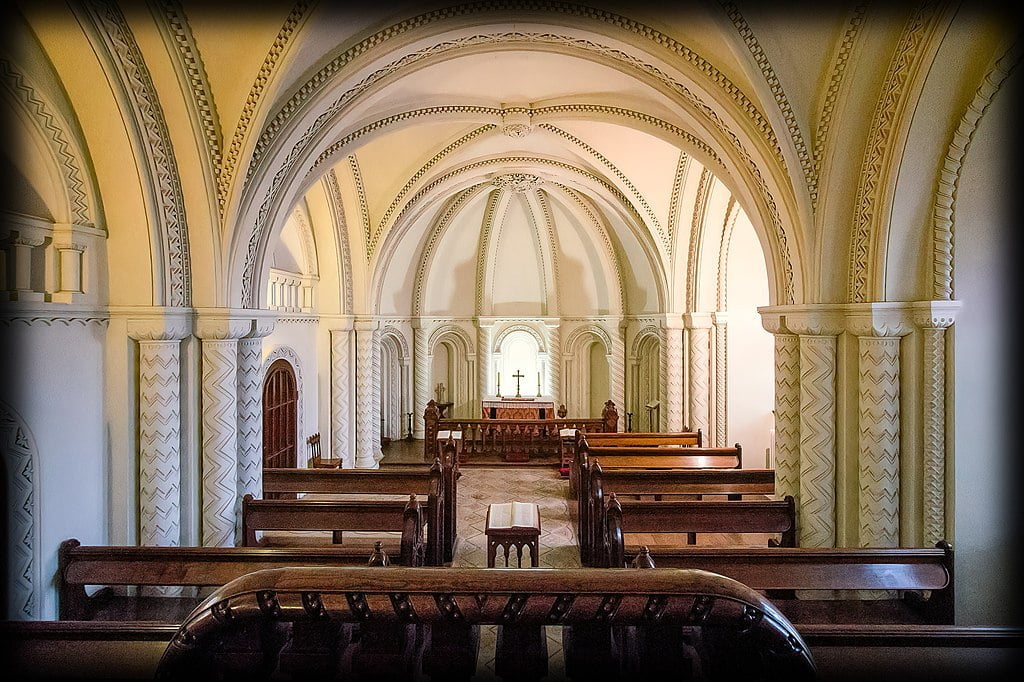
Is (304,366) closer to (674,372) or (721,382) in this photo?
(674,372)

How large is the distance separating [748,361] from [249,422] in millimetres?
9454

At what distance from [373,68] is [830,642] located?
605 cm

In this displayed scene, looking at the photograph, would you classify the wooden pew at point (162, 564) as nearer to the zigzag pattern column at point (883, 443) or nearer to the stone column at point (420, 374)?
the zigzag pattern column at point (883, 443)

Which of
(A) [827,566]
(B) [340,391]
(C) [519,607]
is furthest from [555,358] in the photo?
(C) [519,607]

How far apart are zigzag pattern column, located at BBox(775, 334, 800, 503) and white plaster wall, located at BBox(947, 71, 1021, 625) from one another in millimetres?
1499

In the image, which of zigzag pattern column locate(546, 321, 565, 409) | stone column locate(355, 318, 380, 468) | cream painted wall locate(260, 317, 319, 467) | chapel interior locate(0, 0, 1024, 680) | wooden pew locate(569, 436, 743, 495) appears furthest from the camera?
zigzag pattern column locate(546, 321, 565, 409)

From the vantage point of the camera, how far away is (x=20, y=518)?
4.71 meters

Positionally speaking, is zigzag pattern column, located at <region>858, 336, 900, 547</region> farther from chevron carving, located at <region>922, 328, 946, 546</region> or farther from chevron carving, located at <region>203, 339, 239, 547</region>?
chevron carving, located at <region>203, 339, 239, 547</region>

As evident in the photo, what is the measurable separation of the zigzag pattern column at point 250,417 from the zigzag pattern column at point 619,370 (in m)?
11.4

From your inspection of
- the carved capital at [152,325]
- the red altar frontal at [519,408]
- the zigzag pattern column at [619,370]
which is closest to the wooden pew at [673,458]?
the carved capital at [152,325]

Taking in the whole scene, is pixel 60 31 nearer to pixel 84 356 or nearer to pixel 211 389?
pixel 84 356

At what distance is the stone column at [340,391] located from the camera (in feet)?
40.2

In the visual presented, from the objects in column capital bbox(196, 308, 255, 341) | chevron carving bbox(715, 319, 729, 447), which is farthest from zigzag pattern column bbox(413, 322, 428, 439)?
column capital bbox(196, 308, 255, 341)

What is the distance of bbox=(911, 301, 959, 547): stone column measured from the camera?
546 cm
